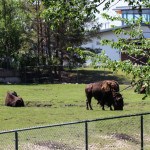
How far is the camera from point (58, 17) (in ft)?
29.6

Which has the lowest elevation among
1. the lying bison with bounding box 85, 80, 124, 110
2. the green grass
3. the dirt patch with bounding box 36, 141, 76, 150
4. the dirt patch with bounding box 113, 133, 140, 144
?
the green grass

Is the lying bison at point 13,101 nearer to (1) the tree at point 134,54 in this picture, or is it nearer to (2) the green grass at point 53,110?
(2) the green grass at point 53,110

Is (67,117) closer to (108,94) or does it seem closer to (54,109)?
(54,109)

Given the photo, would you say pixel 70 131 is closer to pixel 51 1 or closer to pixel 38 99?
pixel 51 1

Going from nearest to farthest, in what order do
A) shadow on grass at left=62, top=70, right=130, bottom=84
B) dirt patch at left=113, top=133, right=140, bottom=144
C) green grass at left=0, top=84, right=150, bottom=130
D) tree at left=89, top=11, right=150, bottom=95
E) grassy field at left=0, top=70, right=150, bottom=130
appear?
1. tree at left=89, top=11, right=150, bottom=95
2. dirt patch at left=113, top=133, right=140, bottom=144
3. green grass at left=0, top=84, right=150, bottom=130
4. grassy field at left=0, top=70, right=150, bottom=130
5. shadow on grass at left=62, top=70, right=130, bottom=84

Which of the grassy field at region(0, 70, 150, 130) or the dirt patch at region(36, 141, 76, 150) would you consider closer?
the dirt patch at region(36, 141, 76, 150)

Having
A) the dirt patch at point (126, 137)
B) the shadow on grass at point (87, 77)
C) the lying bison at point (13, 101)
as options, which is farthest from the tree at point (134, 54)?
the shadow on grass at point (87, 77)

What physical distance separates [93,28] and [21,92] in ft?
54.7

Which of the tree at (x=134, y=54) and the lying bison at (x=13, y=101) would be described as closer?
the tree at (x=134, y=54)

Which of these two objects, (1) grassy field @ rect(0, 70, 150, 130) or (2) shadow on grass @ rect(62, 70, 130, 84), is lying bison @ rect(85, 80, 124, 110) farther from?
(2) shadow on grass @ rect(62, 70, 130, 84)

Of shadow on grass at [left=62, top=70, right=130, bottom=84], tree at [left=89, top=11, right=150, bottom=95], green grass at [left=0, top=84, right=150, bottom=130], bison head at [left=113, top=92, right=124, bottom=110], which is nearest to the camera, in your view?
tree at [left=89, top=11, right=150, bottom=95]

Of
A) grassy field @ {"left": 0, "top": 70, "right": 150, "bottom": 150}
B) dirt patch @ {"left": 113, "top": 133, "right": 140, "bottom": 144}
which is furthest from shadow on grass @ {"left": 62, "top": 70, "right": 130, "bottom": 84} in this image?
dirt patch @ {"left": 113, "top": 133, "right": 140, "bottom": 144}

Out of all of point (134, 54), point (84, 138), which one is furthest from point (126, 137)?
point (134, 54)

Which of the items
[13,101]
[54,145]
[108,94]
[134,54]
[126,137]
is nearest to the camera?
[134,54]
